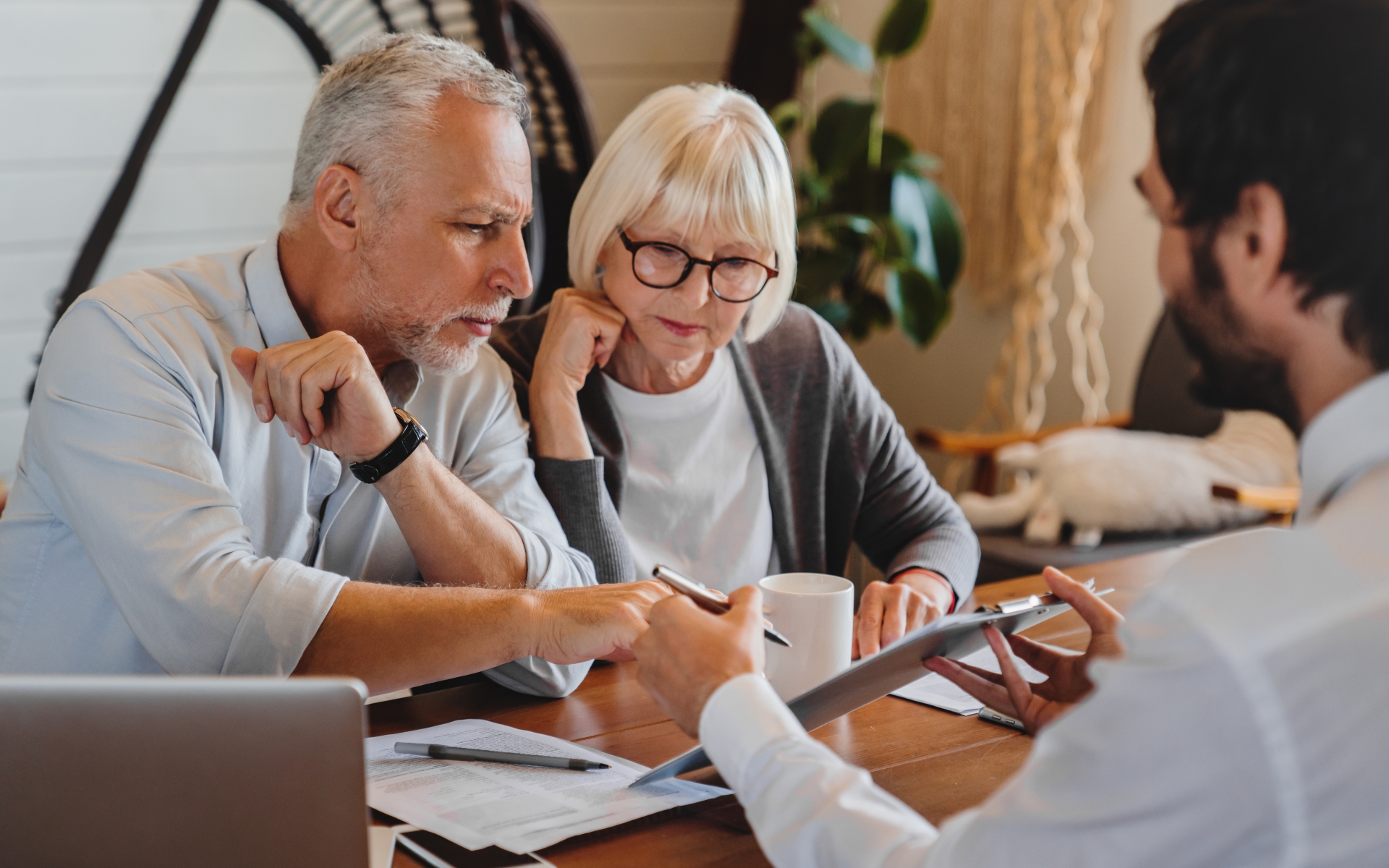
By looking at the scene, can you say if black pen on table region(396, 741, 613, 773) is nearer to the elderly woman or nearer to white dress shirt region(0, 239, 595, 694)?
white dress shirt region(0, 239, 595, 694)

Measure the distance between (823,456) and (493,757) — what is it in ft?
2.83

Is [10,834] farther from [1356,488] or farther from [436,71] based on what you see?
[436,71]

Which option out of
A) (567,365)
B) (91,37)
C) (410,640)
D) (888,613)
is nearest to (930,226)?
(567,365)

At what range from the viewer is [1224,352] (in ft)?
2.37

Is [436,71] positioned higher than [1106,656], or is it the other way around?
[436,71]

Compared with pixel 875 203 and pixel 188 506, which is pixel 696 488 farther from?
pixel 875 203

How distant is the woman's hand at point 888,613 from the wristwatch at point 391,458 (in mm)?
545

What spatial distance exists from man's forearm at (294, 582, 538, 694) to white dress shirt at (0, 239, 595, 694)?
0.02 meters

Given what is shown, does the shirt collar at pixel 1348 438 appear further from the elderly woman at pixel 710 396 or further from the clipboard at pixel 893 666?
the elderly woman at pixel 710 396

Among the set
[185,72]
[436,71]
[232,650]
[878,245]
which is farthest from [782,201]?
[185,72]

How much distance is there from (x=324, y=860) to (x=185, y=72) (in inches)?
111

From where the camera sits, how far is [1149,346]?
3068 mm

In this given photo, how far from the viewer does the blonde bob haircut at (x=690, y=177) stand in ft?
4.98

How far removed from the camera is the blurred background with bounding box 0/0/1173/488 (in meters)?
2.93
